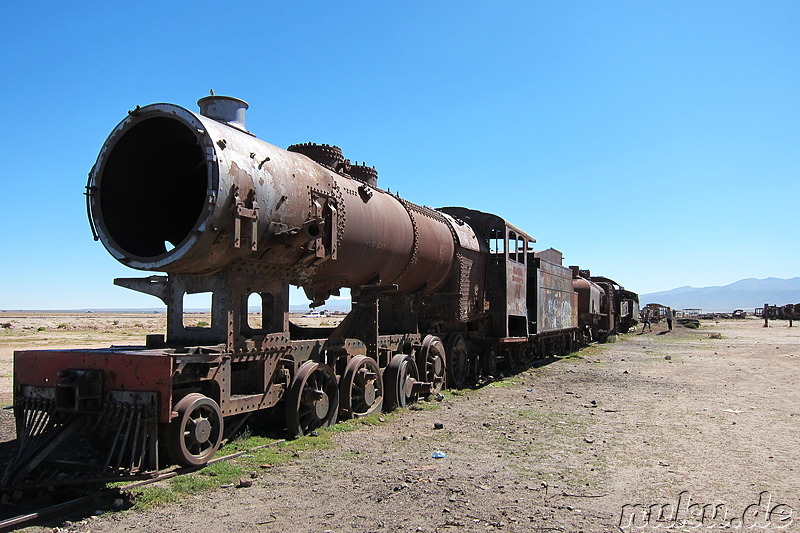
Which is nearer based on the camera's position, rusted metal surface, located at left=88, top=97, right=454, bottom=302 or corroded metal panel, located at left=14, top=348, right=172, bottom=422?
corroded metal panel, located at left=14, top=348, right=172, bottom=422

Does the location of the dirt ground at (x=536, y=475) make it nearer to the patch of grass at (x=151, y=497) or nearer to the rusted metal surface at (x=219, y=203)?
the patch of grass at (x=151, y=497)

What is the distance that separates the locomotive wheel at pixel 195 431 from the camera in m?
5.72

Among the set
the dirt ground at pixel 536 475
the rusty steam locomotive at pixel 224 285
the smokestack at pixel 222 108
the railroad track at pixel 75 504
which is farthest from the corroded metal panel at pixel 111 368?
the smokestack at pixel 222 108

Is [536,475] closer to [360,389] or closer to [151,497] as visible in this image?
[360,389]

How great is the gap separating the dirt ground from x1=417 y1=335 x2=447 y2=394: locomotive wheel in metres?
0.49

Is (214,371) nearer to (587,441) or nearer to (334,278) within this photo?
(334,278)

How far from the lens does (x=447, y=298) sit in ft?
40.4

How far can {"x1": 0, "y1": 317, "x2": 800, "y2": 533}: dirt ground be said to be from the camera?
4895 millimetres

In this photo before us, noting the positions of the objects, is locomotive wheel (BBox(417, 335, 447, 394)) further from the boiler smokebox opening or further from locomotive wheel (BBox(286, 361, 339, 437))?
the boiler smokebox opening

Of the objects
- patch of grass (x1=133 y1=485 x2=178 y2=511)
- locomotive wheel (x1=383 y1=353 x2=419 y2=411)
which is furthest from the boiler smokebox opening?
locomotive wheel (x1=383 y1=353 x2=419 y2=411)

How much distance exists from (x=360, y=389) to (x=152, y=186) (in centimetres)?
416

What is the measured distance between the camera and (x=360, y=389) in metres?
9.21

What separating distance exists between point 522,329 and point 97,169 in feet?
36.7

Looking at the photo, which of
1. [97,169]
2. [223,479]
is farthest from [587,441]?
[97,169]
